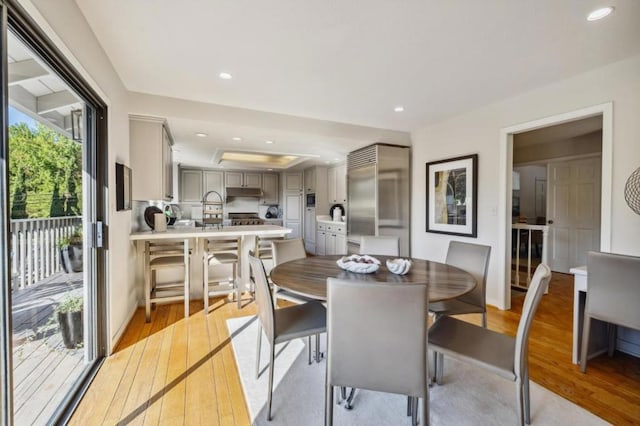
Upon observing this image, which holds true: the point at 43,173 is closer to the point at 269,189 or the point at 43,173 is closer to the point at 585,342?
the point at 585,342

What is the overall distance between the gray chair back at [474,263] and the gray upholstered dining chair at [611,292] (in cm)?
65

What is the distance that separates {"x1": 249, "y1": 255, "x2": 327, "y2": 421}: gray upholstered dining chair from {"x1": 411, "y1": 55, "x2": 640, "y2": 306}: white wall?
8.17 ft

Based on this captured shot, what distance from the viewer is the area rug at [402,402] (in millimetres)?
1603

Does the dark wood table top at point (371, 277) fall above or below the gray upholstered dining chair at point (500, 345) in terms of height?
above

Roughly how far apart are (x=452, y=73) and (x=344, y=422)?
277 cm

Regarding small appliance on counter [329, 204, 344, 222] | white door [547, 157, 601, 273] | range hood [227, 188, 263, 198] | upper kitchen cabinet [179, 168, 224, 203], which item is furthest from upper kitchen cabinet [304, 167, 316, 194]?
white door [547, 157, 601, 273]

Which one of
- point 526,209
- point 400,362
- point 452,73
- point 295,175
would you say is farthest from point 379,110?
point 526,209

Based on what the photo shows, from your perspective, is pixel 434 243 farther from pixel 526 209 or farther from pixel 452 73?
pixel 526 209

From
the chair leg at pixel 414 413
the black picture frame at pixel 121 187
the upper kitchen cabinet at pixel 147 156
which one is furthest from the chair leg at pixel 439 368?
the upper kitchen cabinet at pixel 147 156

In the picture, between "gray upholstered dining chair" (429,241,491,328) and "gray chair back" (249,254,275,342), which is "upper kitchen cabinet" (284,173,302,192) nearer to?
"gray upholstered dining chair" (429,241,491,328)

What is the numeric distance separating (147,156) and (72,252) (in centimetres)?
160

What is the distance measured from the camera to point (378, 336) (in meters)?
1.27

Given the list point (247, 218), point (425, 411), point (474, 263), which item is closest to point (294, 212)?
point (247, 218)

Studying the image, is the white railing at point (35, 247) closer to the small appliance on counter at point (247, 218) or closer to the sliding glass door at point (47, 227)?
the sliding glass door at point (47, 227)
